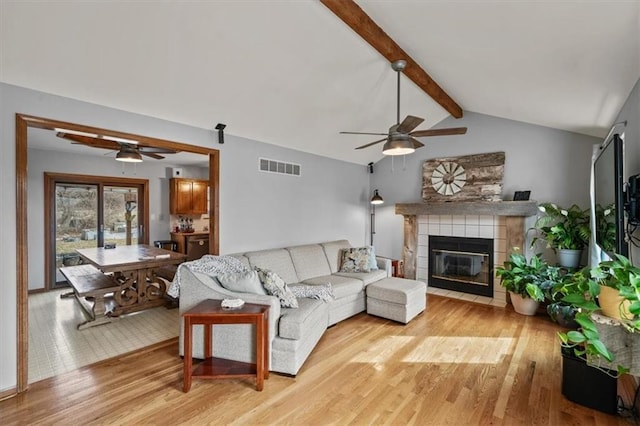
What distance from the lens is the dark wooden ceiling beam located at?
2400mm

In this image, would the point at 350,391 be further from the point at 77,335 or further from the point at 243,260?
the point at 77,335

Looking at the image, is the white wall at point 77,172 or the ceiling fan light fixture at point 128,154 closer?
the ceiling fan light fixture at point 128,154

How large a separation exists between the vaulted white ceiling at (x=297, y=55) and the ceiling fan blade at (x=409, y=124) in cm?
74

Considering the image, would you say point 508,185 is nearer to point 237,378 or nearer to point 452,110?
point 452,110

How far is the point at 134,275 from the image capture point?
421cm

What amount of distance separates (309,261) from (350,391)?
2078 millimetres

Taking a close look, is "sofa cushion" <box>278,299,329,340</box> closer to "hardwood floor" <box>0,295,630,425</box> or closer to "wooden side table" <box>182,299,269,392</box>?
"wooden side table" <box>182,299,269,392</box>

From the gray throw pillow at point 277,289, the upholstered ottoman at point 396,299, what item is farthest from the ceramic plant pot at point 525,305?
the gray throw pillow at point 277,289

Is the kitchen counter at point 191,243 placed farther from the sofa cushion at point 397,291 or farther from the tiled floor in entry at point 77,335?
the sofa cushion at point 397,291

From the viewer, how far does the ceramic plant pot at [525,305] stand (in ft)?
13.3

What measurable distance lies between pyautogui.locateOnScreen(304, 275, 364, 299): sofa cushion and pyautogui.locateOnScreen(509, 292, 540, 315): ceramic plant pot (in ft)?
7.13

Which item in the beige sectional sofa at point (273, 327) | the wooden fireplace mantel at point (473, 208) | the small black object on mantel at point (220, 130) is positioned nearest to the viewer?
the beige sectional sofa at point (273, 327)

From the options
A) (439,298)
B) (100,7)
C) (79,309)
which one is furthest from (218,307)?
(439,298)

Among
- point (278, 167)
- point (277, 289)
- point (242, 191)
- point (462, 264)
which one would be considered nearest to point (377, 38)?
point (278, 167)
